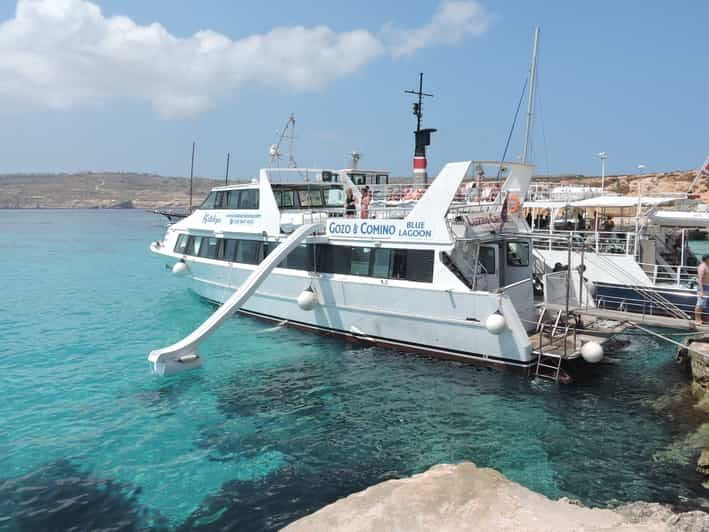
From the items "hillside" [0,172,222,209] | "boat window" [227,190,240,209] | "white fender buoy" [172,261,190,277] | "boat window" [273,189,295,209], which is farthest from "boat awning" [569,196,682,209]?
"hillside" [0,172,222,209]

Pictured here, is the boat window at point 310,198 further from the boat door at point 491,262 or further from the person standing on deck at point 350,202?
the boat door at point 491,262

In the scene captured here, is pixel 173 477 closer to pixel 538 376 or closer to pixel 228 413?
pixel 228 413

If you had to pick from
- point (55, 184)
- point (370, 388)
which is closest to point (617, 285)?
point (370, 388)

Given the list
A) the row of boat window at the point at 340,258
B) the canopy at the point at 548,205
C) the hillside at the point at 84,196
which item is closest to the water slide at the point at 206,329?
the row of boat window at the point at 340,258

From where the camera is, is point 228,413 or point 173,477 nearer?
point 173,477

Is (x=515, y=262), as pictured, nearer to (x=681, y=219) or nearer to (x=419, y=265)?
(x=419, y=265)

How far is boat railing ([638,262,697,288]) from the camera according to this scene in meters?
17.6

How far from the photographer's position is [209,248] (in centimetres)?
1903

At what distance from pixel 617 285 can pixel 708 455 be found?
11.1 m

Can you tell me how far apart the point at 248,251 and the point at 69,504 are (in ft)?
34.3

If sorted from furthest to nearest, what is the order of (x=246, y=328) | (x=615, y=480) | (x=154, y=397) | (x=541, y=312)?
(x=246, y=328) → (x=541, y=312) → (x=154, y=397) → (x=615, y=480)

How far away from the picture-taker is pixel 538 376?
12.0 meters

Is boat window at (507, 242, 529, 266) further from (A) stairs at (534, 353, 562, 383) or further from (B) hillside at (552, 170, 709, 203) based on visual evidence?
(B) hillside at (552, 170, 709, 203)

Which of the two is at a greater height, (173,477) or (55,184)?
(55,184)
